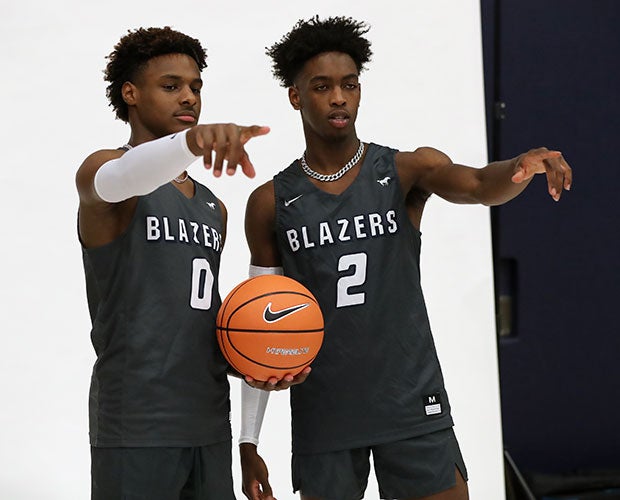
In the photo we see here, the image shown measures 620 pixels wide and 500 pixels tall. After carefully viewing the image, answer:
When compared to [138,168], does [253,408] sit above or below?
below

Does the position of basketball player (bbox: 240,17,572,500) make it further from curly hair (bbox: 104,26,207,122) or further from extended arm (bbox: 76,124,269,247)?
extended arm (bbox: 76,124,269,247)

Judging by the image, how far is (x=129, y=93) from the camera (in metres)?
2.28

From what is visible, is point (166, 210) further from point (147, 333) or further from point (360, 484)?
point (360, 484)

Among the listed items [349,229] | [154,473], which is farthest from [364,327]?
[154,473]

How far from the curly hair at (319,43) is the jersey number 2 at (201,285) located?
57 cm

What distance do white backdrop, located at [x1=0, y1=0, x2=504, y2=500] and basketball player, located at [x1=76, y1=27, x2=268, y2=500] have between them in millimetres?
1250

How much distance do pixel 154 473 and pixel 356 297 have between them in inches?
23.4

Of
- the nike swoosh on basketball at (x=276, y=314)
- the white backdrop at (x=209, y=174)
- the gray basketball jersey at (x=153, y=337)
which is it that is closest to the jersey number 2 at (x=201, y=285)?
the gray basketball jersey at (x=153, y=337)

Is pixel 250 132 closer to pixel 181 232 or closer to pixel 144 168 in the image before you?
pixel 144 168

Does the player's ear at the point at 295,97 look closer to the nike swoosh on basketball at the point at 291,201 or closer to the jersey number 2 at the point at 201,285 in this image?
the nike swoosh on basketball at the point at 291,201

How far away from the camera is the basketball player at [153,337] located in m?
2.04

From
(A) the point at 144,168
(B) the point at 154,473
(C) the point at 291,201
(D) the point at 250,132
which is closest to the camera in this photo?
(D) the point at 250,132

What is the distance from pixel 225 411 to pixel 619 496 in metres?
2.02

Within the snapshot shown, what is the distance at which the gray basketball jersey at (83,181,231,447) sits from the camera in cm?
206
